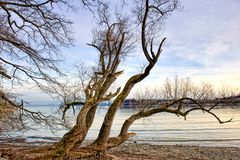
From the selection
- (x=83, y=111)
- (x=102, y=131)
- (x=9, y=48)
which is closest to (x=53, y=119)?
(x=83, y=111)

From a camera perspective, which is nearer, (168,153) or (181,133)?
(168,153)

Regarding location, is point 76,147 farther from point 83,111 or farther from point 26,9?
point 26,9

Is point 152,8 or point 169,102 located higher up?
point 152,8

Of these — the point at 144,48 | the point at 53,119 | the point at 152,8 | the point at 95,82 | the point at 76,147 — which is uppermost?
the point at 152,8

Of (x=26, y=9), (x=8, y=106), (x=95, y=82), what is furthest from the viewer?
(x=95, y=82)

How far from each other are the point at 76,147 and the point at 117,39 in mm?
5610

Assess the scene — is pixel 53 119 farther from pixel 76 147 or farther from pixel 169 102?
pixel 169 102

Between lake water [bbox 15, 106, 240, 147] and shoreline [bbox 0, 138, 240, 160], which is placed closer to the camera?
shoreline [bbox 0, 138, 240, 160]

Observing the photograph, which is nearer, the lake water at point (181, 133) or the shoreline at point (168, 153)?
the shoreline at point (168, 153)

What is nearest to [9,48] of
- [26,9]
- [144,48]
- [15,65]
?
[15,65]

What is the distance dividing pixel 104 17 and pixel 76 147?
6.13 meters

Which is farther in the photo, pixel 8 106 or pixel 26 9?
pixel 8 106

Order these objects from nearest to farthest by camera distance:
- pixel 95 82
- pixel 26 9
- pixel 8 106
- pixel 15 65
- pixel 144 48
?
1. pixel 26 9
2. pixel 15 65
3. pixel 8 106
4. pixel 144 48
5. pixel 95 82

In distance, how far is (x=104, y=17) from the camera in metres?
15.2
